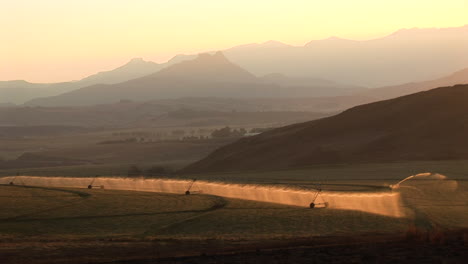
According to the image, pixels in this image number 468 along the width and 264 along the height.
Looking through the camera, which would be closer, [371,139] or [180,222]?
[180,222]

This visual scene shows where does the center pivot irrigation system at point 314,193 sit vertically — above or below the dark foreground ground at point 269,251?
above

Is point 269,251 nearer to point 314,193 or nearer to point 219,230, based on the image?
point 219,230

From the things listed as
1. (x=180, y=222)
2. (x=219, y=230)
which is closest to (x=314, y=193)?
(x=180, y=222)

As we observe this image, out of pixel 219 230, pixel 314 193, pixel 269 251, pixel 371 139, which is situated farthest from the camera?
pixel 371 139

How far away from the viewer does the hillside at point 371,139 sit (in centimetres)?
5972

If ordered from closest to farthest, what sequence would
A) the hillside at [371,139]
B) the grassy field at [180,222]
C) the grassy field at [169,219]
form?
1. the grassy field at [180,222]
2. the grassy field at [169,219]
3. the hillside at [371,139]

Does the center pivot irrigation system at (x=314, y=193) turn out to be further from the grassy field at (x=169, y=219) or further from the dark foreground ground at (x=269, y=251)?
the dark foreground ground at (x=269, y=251)

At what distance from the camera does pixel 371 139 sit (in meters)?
65.2

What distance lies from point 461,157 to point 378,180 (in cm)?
2010

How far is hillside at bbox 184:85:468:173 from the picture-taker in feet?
196

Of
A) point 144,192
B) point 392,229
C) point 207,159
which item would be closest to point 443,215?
point 392,229

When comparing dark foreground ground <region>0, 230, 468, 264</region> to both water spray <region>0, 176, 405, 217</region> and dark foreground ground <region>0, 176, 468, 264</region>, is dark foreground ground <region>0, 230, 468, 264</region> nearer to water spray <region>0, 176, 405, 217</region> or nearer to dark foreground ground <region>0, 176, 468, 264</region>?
dark foreground ground <region>0, 176, 468, 264</region>

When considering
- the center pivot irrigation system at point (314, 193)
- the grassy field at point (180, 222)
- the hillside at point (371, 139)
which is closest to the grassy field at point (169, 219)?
the grassy field at point (180, 222)

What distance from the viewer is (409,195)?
29.2 meters
